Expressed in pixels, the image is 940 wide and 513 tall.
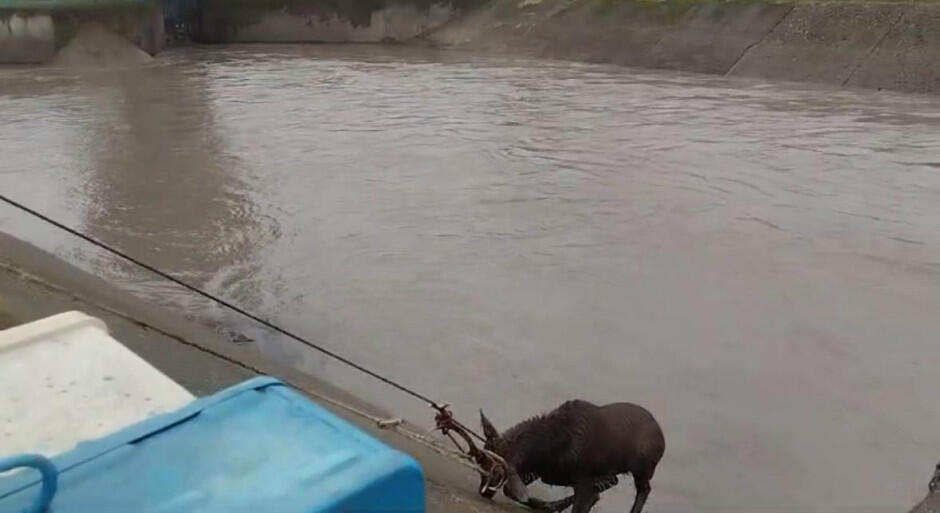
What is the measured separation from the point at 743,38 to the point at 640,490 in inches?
756

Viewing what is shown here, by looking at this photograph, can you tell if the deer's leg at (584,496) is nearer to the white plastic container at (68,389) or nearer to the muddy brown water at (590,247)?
the muddy brown water at (590,247)

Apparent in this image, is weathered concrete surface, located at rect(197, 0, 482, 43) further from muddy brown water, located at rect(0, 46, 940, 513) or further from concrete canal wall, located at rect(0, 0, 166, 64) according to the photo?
muddy brown water, located at rect(0, 46, 940, 513)

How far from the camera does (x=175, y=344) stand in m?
6.07

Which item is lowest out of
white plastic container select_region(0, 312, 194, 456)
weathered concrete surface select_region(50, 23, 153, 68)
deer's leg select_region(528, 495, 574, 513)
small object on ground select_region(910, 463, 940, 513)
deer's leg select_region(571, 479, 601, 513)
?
weathered concrete surface select_region(50, 23, 153, 68)

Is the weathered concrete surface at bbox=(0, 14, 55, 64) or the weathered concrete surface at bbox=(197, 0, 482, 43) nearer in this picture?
the weathered concrete surface at bbox=(0, 14, 55, 64)

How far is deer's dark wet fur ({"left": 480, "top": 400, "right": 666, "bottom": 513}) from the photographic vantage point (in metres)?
4.48

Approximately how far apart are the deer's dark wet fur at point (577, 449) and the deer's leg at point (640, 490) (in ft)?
0.32

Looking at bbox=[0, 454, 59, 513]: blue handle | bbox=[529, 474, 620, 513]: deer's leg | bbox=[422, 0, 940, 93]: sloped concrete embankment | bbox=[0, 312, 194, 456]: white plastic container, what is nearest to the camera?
bbox=[0, 454, 59, 513]: blue handle

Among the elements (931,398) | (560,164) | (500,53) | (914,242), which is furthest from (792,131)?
(500,53)

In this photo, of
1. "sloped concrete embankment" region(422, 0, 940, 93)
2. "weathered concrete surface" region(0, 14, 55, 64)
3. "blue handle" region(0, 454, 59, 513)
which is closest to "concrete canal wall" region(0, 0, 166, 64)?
"weathered concrete surface" region(0, 14, 55, 64)

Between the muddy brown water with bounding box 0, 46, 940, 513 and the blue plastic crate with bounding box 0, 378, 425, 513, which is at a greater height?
the blue plastic crate with bounding box 0, 378, 425, 513

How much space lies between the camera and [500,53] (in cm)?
2748

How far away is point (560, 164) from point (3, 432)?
11384 millimetres

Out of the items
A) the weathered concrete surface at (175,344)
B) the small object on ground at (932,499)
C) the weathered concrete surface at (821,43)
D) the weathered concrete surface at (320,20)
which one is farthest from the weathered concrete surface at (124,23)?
the small object on ground at (932,499)
